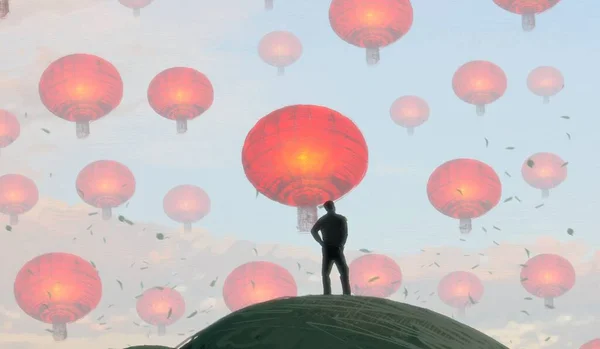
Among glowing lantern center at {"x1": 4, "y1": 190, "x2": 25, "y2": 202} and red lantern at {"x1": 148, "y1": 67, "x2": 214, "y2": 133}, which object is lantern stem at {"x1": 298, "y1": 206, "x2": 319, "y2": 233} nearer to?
red lantern at {"x1": 148, "y1": 67, "x2": 214, "y2": 133}

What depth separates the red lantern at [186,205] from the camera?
36.2ft

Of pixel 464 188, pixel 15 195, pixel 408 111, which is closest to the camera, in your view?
pixel 464 188

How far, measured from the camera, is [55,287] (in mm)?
8242

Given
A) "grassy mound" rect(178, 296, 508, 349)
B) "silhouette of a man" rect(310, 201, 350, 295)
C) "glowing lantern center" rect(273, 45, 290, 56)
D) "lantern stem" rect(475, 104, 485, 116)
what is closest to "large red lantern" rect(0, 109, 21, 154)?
"glowing lantern center" rect(273, 45, 290, 56)

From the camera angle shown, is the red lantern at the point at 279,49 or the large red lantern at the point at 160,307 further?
the large red lantern at the point at 160,307

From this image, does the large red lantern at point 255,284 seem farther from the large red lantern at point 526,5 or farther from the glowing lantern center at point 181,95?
the large red lantern at point 526,5

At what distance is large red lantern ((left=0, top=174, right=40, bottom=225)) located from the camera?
1063cm

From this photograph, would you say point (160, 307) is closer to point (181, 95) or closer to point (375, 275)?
point (375, 275)

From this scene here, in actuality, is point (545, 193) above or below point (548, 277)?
above

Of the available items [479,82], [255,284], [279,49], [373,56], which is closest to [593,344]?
[479,82]

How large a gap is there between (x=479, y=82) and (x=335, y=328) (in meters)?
8.67

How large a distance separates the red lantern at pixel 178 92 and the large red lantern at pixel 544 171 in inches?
165

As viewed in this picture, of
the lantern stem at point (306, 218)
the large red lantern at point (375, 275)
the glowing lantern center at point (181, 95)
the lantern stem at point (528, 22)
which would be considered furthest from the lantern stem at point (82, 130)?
the lantern stem at point (528, 22)

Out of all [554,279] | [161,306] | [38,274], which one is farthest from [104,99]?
[554,279]
